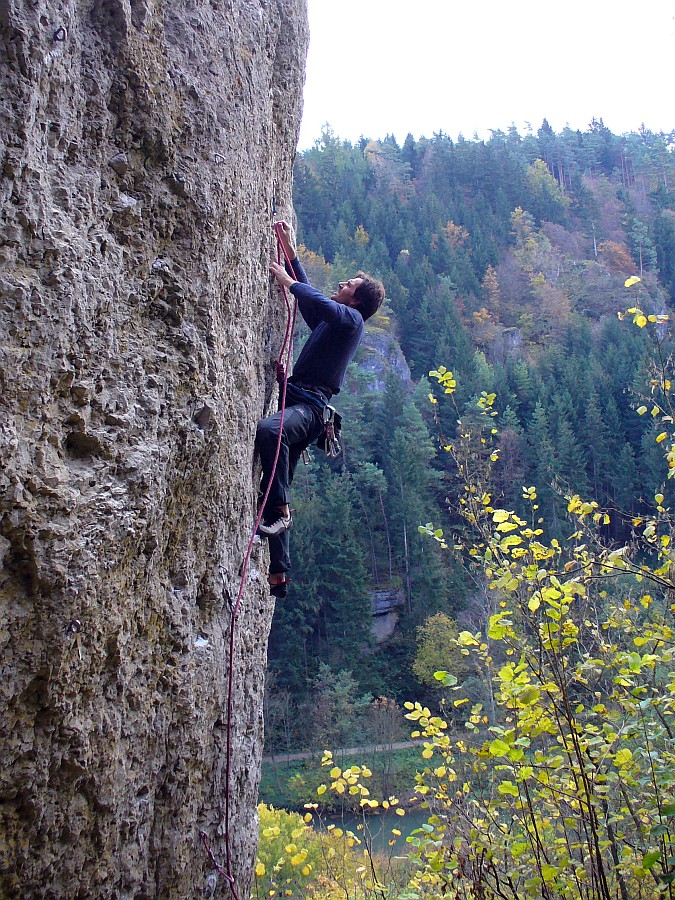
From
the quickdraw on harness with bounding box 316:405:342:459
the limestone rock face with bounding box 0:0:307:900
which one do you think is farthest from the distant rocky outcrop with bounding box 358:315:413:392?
the limestone rock face with bounding box 0:0:307:900

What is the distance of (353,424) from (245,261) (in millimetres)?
39614

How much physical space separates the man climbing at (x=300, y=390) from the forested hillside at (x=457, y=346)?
17.3ft

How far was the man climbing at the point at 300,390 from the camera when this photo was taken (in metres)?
4.18

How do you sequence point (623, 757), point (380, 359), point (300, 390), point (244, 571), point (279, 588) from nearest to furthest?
point (623, 757)
point (244, 571)
point (279, 588)
point (300, 390)
point (380, 359)

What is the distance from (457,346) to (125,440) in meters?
55.5

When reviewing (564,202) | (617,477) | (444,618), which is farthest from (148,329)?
(564,202)

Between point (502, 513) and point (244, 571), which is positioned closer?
point (502, 513)

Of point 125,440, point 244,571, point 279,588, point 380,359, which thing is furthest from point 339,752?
point 380,359

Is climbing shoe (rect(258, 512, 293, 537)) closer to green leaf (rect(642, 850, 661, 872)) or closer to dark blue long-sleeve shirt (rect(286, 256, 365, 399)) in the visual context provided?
dark blue long-sleeve shirt (rect(286, 256, 365, 399))

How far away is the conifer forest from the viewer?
11.5 ft

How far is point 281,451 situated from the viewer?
4.24m

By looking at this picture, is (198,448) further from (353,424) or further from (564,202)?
(564,202)

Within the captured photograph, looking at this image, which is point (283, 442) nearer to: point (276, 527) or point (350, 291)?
point (276, 527)

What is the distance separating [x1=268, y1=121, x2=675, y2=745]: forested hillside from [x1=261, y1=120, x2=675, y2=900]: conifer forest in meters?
0.21
